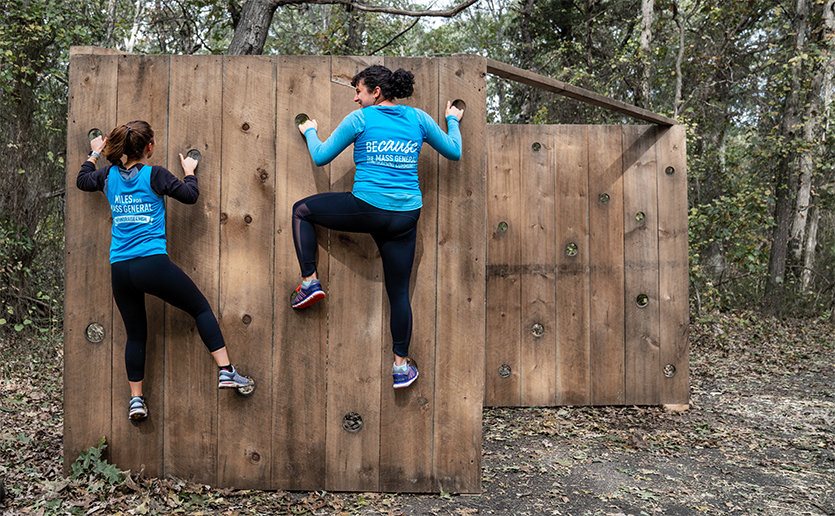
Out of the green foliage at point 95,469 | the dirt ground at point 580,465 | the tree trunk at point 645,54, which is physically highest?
the tree trunk at point 645,54

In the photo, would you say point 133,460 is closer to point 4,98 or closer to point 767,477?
point 767,477

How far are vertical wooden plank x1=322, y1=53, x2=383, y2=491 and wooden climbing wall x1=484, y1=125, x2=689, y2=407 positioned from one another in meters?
2.07

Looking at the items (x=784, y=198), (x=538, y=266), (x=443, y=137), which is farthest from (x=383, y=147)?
(x=784, y=198)

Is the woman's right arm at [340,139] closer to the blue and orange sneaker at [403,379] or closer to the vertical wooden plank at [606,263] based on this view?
the blue and orange sneaker at [403,379]

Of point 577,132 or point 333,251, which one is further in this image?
point 577,132

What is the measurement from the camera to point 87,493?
285cm

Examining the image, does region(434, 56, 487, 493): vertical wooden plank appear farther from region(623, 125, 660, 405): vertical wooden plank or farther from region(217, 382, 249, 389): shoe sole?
region(623, 125, 660, 405): vertical wooden plank

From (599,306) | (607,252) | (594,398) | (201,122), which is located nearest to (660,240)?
(607,252)

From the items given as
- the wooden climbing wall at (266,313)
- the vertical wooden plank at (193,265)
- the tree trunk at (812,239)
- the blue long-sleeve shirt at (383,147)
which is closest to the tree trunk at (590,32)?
the tree trunk at (812,239)

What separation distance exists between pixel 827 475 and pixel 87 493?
14.1 feet

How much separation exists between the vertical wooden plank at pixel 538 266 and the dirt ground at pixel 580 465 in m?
0.31

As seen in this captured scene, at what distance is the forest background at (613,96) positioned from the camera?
21.4 feet

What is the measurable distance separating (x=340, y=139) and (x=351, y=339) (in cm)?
108

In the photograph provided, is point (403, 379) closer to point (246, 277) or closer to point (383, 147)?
point (246, 277)
